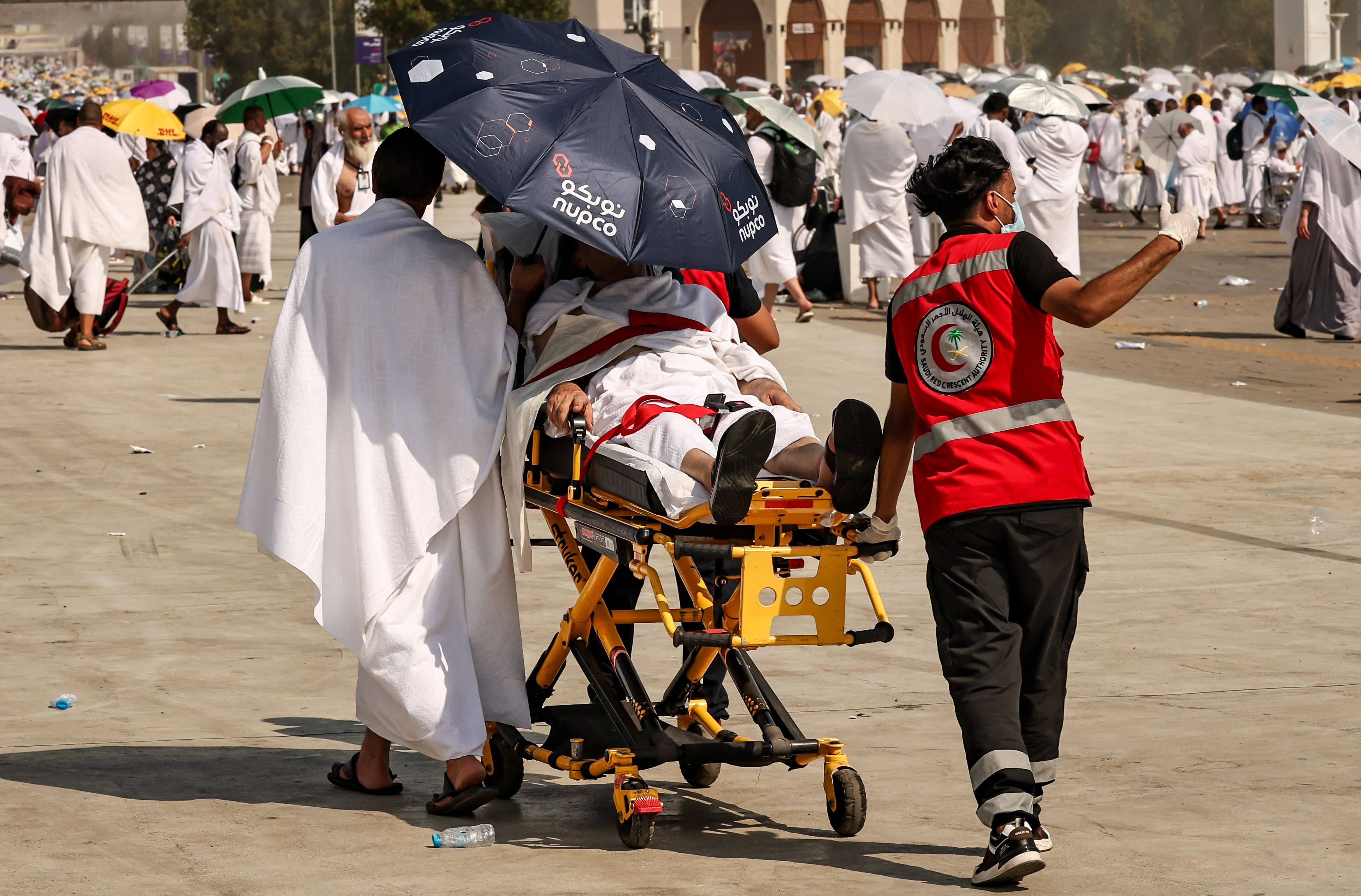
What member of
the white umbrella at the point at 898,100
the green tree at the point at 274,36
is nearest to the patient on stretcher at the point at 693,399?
the white umbrella at the point at 898,100

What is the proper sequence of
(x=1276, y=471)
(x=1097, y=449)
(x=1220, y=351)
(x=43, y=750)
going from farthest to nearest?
(x=1220, y=351) < (x=1097, y=449) < (x=1276, y=471) < (x=43, y=750)

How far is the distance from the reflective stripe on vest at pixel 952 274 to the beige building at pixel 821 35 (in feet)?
264

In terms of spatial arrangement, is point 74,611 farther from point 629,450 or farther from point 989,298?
point 989,298

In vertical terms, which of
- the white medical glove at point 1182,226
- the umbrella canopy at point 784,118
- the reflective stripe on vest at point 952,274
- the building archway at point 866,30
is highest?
the building archway at point 866,30

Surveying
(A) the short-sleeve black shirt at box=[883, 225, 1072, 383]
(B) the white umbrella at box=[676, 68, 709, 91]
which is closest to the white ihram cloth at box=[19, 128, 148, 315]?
(B) the white umbrella at box=[676, 68, 709, 91]

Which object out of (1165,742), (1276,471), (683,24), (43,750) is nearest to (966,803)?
(1165,742)

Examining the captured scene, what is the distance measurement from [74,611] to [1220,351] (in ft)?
33.3

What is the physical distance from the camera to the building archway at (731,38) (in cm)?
8662

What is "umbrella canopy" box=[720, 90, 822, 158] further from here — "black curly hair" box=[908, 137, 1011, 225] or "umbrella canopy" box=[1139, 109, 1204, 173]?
"black curly hair" box=[908, 137, 1011, 225]

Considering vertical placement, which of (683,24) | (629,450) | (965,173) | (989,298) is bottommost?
(629,450)

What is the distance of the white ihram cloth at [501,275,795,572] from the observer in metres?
4.56

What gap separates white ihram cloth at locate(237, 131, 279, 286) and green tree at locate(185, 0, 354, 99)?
A: 5627 cm

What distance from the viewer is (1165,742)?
16.8ft

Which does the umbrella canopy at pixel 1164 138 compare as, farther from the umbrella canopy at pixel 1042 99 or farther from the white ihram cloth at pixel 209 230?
the white ihram cloth at pixel 209 230
